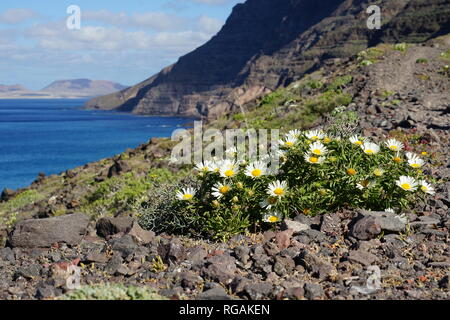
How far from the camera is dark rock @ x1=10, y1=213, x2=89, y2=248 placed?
21.3 ft

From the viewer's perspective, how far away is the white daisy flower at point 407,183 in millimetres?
5505

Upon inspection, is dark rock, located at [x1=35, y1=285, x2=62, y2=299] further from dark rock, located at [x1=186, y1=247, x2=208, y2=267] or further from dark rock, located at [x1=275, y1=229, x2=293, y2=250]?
dark rock, located at [x1=275, y1=229, x2=293, y2=250]

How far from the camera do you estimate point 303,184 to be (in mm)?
5844

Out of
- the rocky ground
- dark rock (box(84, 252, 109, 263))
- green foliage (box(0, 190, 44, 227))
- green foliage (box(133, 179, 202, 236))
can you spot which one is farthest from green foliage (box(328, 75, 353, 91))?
dark rock (box(84, 252, 109, 263))

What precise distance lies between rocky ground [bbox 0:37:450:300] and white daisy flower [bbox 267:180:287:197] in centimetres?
37

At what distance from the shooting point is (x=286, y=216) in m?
5.78

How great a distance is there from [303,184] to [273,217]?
0.54 metres

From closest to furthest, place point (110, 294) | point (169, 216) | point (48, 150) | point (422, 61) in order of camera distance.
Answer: point (110, 294) → point (169, 216) → point (422, 61) → point (48, 150)

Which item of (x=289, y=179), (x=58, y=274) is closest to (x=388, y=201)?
(x=289, y=179)

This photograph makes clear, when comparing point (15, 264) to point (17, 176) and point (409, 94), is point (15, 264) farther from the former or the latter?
point (17, 176)

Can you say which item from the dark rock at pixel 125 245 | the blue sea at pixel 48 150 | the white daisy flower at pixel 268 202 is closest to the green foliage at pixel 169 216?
the dark rock at pixel 125 245

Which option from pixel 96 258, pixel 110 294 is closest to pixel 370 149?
pixel 96 258

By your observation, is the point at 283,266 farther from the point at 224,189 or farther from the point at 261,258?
the point at 224,189
